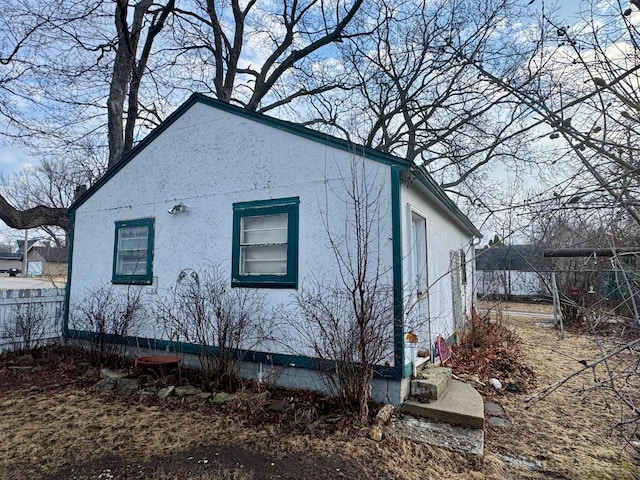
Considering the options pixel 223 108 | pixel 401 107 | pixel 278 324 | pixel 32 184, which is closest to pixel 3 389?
pixel 278 324

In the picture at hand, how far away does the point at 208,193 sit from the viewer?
6012mm

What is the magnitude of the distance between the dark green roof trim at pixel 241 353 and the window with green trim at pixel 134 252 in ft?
3.35

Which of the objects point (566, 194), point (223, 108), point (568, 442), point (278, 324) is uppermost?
point (223, 108)

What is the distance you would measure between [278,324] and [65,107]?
34.5 feet

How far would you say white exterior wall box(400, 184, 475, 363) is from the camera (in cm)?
473

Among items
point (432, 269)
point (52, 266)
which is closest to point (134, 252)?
point (432, 269)

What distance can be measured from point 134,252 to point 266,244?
119 inches

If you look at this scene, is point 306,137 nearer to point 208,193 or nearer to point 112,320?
point 208,193

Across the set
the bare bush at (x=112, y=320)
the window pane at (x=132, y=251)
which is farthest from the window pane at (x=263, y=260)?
the bare bush at (x=112, y=320)

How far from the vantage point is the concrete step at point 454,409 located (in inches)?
158

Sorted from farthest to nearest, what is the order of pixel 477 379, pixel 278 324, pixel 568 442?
pixel 477 379
pixel 278 324
pixel 568 442

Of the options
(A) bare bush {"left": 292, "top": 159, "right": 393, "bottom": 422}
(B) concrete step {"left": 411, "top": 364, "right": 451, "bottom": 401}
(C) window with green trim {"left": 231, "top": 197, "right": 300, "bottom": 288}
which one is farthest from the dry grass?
(C) window with green trim {"left": 231, "top": 197, "right": 300, "bottom": 288}

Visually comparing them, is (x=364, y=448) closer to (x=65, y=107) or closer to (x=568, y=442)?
(x=568, y=442)

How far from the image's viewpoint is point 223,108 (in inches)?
237
